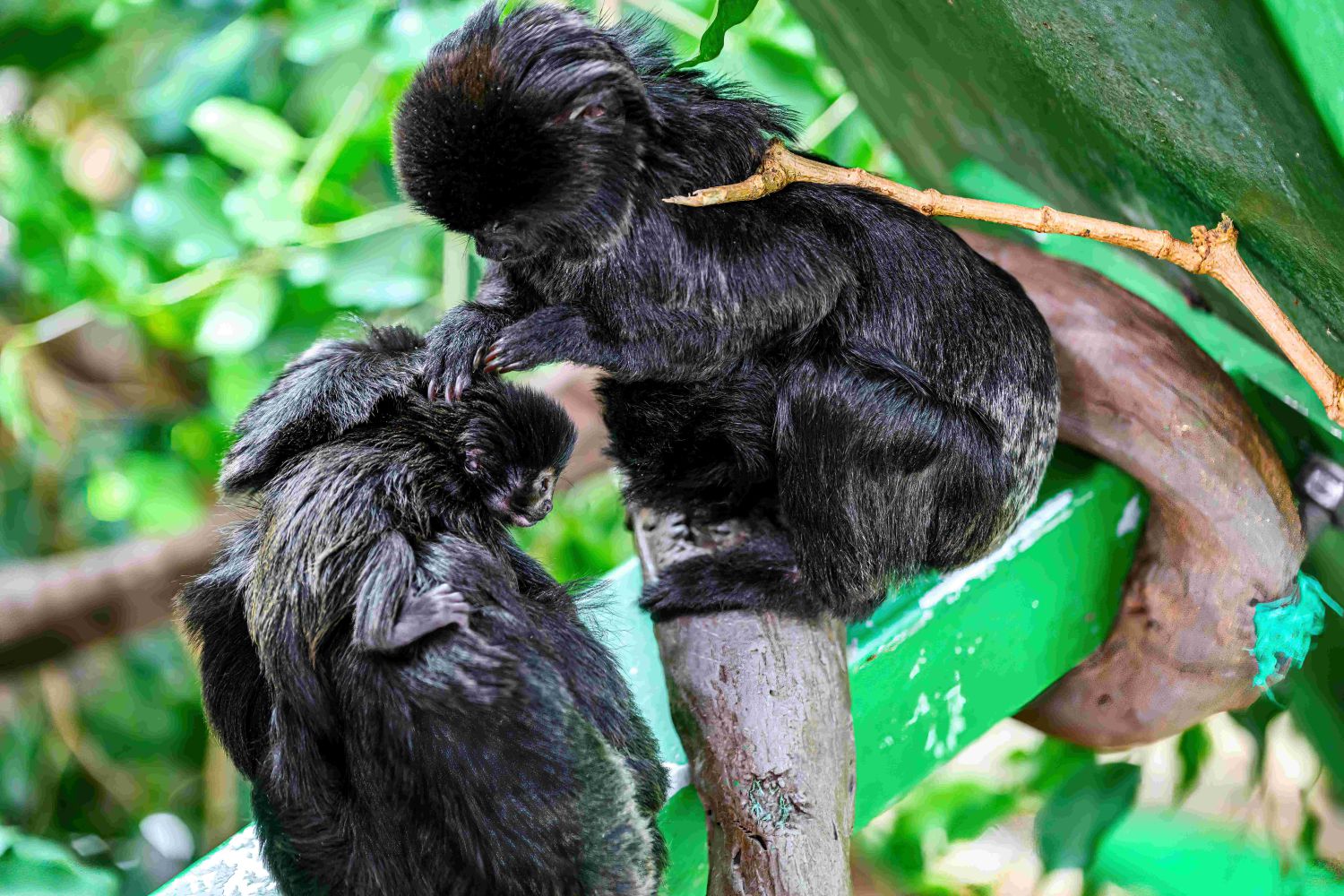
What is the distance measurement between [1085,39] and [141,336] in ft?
7.94

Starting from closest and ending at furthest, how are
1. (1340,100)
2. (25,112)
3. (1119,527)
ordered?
(1340,100), (1119,527), (25,112)

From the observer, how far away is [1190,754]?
6.72ft

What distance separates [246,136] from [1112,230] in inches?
66.8

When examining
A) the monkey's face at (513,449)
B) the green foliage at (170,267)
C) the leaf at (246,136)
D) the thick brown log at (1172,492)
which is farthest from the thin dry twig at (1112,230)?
the leaf at (246,136)

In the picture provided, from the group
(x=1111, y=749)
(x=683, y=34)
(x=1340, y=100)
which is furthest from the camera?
(x=683, y=34)

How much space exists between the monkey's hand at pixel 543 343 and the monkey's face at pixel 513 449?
56mm

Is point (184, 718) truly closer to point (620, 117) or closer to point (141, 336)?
point (141, 336)

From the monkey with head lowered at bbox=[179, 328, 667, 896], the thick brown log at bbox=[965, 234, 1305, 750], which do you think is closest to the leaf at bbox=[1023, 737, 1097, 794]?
the thick brown log at bbox=[965, 234, 1305, 750]

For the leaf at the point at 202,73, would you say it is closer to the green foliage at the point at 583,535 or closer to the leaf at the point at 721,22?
the green foliage at the point at 583,535

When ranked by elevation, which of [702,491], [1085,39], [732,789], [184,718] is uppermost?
[1085,39]

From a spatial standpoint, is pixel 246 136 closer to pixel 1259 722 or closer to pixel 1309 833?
pixel 1259 722

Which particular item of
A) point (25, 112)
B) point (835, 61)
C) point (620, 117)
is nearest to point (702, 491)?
point (620, 117)

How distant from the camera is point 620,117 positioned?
3.60ft

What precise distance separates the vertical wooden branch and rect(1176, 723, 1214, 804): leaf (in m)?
1.02
